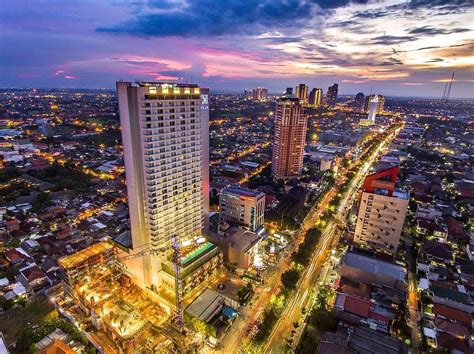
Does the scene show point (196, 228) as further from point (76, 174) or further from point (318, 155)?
point (318, 155)

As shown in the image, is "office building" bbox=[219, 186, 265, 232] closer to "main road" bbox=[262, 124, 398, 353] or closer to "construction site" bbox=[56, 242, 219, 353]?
"construction site" bbox=[56, 242, 219, 353]

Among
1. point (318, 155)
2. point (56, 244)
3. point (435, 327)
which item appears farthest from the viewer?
point (318, 155)

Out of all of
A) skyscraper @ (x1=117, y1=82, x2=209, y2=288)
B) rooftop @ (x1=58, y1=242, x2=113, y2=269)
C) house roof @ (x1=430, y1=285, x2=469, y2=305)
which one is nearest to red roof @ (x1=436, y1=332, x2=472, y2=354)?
house roof @ (x1=430, y1=285, x2=469, y2=305)

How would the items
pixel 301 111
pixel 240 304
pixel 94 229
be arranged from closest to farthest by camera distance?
pixel 240 304 → pixel 94 229 → pixel 301 111

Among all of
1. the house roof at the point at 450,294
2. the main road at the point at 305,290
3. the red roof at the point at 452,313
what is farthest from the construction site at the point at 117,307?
the house roof at the point at 450,294

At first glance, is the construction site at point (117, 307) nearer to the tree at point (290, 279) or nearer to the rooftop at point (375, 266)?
the tree at point (290, 279)

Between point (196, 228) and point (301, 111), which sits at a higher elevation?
point (301, 111)

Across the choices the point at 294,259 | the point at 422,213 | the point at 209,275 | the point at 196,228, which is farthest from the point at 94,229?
the point at 422,213
